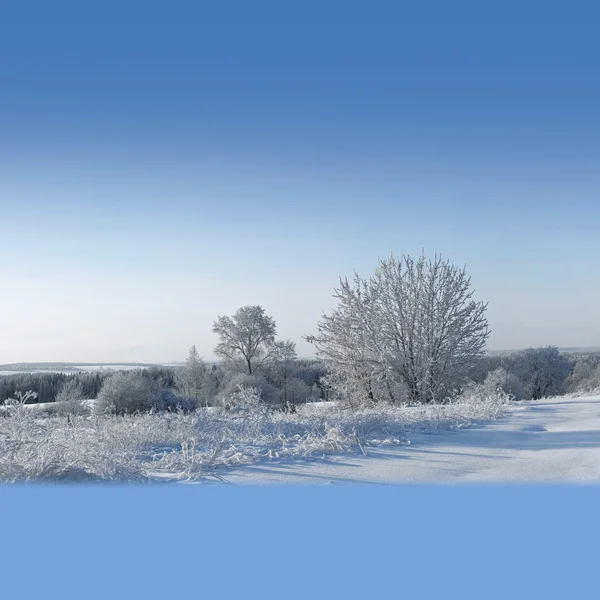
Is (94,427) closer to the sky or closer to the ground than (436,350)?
closer to the ground

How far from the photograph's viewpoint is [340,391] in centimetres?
1839

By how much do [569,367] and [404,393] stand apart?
46521 mm

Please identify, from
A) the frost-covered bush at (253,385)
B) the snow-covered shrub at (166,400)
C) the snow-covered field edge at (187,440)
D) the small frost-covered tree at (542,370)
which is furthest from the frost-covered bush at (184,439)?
the small frost-covered tree at (542,370)

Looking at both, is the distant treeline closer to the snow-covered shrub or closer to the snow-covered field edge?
the snow-covered shrub

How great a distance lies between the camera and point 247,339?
155ft

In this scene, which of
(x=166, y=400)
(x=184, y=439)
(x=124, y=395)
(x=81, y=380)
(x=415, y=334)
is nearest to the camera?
(x=184, y=439)

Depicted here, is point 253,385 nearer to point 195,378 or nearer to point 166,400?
point 195,378

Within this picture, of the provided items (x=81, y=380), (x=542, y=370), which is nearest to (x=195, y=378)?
(x=81, y=380)

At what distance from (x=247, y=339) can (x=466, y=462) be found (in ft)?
139

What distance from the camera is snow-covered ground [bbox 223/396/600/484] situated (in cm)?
449

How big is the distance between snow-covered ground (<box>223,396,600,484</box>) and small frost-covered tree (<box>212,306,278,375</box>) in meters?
39.9

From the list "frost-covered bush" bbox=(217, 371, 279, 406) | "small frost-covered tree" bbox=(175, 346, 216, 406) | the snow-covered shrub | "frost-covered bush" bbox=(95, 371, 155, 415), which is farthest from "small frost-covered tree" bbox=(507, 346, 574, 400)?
the snow-covered shrub

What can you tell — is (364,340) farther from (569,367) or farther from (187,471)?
(569,367)

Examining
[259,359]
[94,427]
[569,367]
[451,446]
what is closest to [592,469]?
[451,446]
